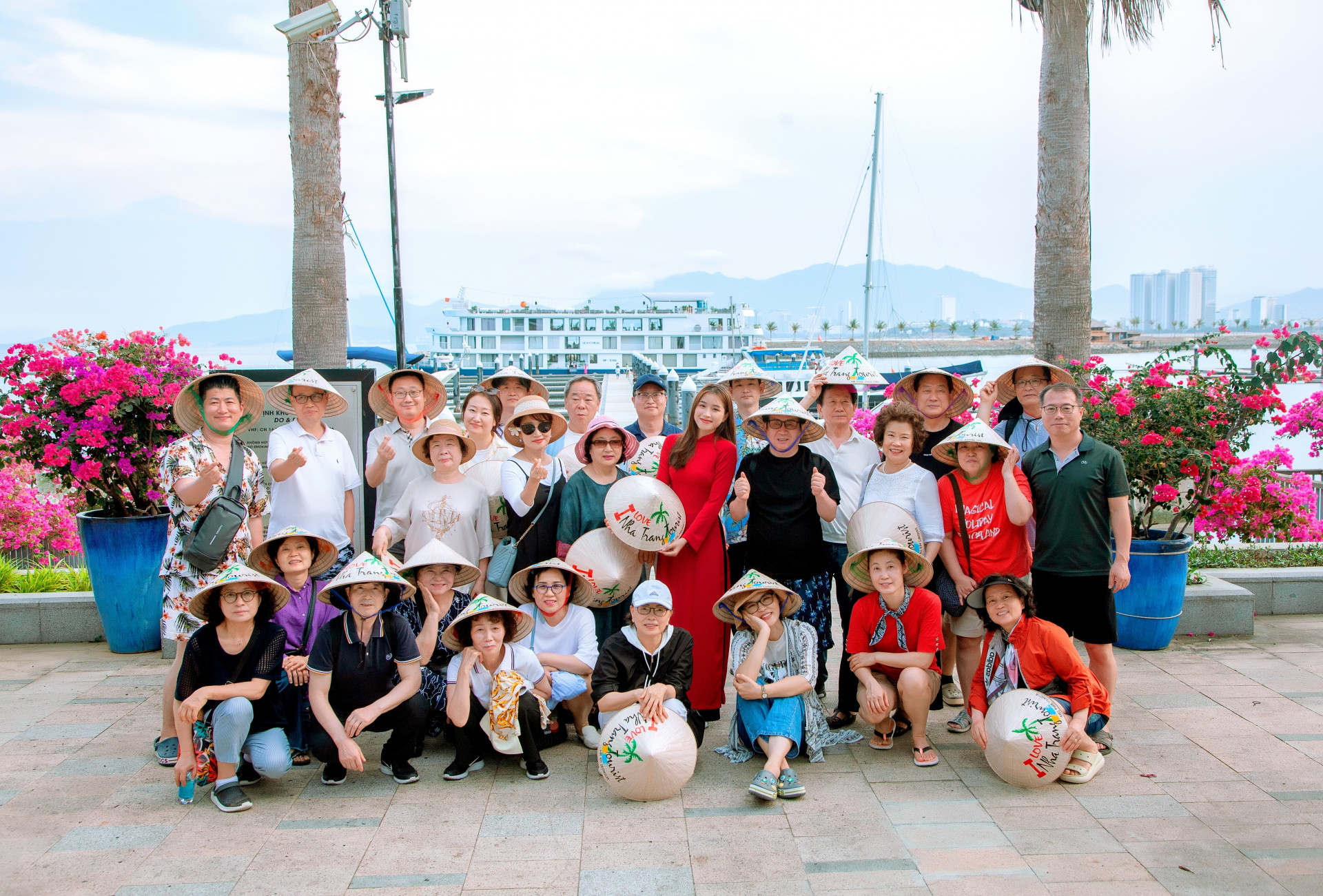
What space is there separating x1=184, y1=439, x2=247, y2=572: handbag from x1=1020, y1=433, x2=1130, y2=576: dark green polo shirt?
4067 millimetres

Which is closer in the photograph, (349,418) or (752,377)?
(752,377)

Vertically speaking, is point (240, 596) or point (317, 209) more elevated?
point (317, 209)

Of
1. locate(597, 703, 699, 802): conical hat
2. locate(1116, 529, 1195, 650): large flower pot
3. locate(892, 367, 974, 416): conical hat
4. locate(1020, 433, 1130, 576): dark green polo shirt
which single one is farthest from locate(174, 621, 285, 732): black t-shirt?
locate(1116, 529, 1195, 650): large flower pot

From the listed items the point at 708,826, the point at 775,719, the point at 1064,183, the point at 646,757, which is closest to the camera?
the point at 708,826

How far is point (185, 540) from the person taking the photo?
4539 millimetres

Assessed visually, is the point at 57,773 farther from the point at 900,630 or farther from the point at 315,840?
the point at 900,630

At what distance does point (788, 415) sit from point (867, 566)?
87 cm

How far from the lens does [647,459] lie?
529 centimetres

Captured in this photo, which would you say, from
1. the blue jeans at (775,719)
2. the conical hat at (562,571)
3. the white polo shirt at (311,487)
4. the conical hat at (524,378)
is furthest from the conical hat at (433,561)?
the blue jeans at (775,719)

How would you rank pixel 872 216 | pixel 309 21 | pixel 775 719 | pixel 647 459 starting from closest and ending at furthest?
1. pixel 775 719
2. pixel 647 459
3. pixel 309 21
4. pixel 872 216

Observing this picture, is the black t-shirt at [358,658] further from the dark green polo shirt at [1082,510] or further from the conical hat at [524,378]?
the dark green polo shirt at [1082,510]

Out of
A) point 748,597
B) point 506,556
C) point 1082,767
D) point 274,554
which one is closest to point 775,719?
point 748,597

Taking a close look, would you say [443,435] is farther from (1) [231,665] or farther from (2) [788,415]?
(2) [788,415]

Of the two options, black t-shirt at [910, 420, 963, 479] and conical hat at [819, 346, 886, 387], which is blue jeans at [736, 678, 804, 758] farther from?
conical hat at [819, 346, 886, 387]
